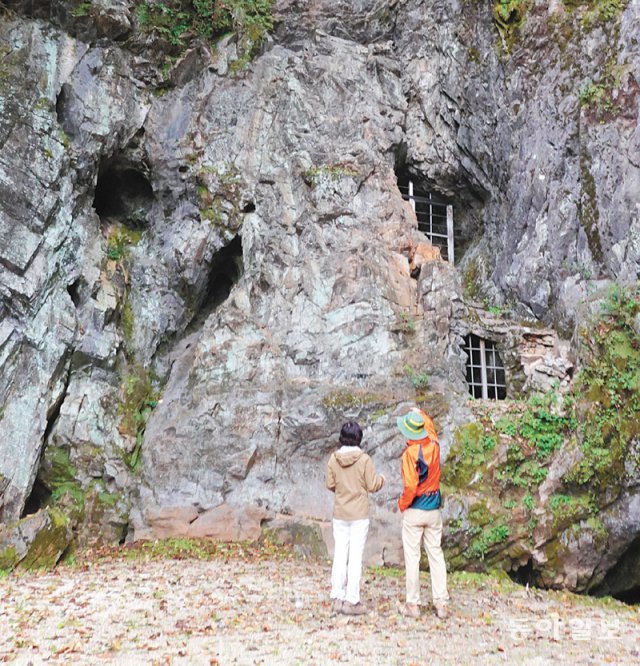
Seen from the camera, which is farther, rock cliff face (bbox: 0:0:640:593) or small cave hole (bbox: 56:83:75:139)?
small cave hole (bbox: 56:83:75:139)

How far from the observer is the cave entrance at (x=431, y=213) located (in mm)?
15891

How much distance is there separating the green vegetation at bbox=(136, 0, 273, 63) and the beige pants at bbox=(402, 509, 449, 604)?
1333 cm

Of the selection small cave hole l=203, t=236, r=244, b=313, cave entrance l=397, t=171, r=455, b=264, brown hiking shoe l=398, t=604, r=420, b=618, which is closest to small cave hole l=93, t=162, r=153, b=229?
small cave hole l=203, t=236, r=244, b=313

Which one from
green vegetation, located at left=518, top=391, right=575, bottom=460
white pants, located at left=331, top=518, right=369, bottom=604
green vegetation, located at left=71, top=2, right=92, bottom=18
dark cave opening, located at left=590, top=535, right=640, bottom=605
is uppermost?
green vegetation, located at left=71, top=2, right=92, bottom=18

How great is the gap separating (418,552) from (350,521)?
0.75 meters

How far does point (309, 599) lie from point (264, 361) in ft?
19.4

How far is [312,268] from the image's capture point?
12375 mm

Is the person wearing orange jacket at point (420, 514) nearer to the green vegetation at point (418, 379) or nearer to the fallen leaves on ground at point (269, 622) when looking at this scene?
the fallen leaves on ground at point (269, 622)

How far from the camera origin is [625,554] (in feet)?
29.8

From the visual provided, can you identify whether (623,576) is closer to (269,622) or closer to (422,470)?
(422,470)

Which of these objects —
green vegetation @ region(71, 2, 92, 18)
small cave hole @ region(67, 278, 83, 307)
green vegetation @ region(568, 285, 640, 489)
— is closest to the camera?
green vegetation @ region(568, 285, 640, 489)

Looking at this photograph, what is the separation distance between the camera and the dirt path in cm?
434

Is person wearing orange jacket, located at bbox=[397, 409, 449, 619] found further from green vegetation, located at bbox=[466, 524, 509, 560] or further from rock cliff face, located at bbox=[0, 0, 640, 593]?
green vegetation, located at bbox=[466, 524, 509, 560]

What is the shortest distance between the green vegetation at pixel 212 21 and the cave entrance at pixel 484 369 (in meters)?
9.52
